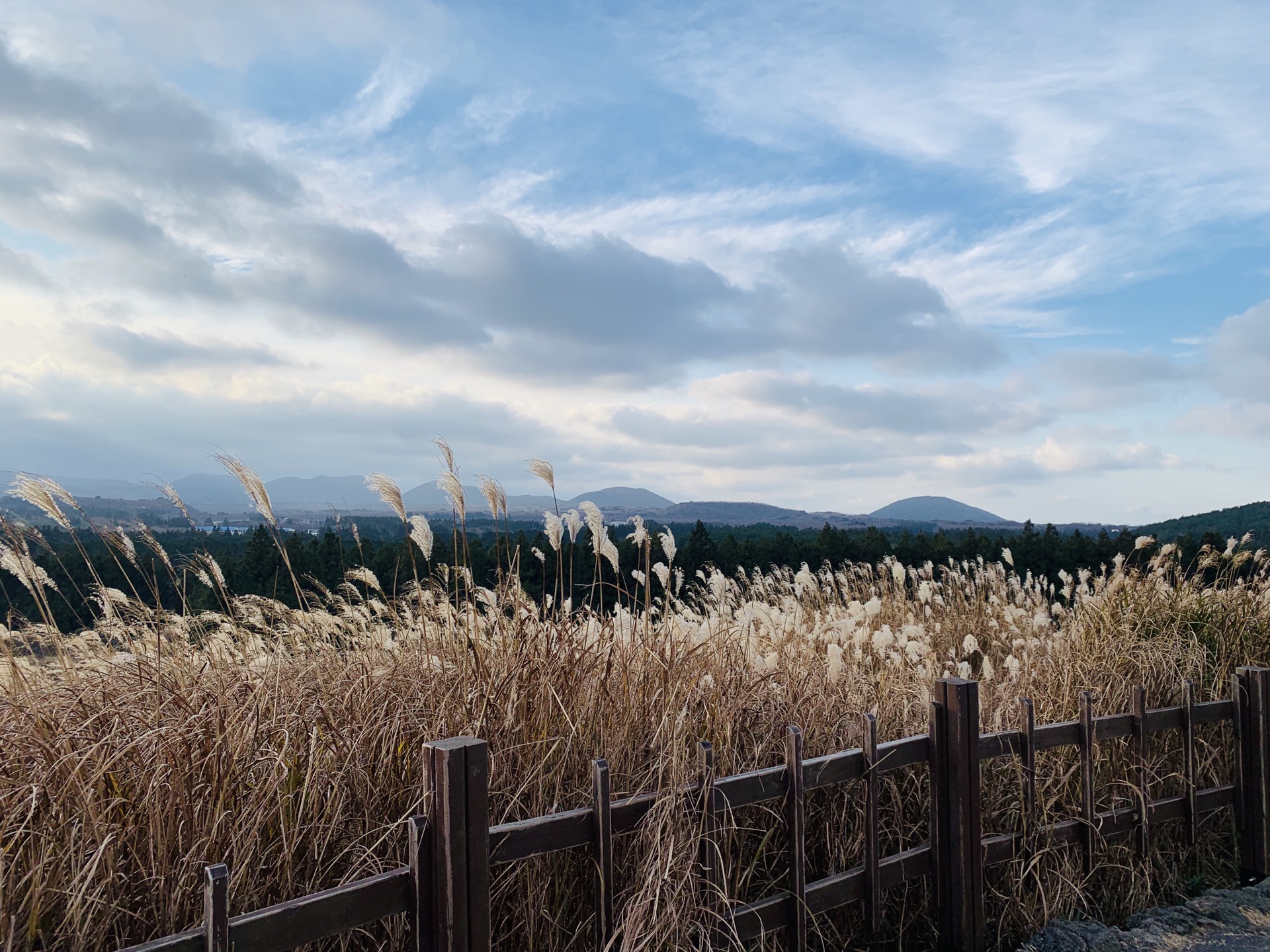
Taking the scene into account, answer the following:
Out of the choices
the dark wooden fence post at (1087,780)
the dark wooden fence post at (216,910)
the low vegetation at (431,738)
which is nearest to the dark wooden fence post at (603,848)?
the low vegetation at (431,738)

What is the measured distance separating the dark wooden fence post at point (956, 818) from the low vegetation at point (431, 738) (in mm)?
199

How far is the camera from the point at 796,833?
3.61 m

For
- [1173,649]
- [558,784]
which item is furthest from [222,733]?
[1173,649]

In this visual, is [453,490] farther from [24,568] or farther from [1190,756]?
[1190,756]

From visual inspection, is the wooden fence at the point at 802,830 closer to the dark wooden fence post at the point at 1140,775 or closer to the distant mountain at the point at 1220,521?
the dark wooden fence post at the point at 1140,775

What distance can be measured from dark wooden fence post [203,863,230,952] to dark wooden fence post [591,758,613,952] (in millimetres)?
1200

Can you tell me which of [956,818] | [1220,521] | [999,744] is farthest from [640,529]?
[1220,521]

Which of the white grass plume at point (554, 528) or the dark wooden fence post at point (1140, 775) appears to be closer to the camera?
the white grass plume at point (554, 528)

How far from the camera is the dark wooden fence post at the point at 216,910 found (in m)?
2.19

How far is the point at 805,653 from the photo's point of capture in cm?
593

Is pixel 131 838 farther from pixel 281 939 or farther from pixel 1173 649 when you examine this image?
pixel 1173 649

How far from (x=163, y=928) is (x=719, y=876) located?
6.67 ft

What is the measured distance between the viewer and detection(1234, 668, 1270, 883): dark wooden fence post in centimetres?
611

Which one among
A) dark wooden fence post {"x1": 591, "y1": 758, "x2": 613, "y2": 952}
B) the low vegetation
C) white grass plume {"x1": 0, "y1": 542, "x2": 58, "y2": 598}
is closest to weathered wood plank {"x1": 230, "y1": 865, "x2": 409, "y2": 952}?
the low vegetation
